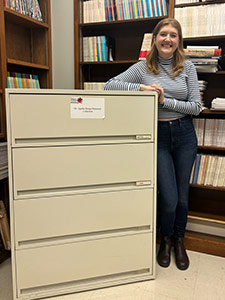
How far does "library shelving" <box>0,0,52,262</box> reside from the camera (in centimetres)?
191

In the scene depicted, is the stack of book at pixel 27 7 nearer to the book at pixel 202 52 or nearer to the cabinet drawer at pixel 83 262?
the book at pixel 202 52

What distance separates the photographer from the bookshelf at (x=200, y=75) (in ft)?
6.13

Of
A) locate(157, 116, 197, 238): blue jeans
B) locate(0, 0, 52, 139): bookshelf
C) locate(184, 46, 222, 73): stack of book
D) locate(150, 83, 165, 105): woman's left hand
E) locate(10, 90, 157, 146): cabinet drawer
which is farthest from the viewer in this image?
locate(0, 0, 52, 139): bookshelf

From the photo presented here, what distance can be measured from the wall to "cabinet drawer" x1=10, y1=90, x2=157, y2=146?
1.15m

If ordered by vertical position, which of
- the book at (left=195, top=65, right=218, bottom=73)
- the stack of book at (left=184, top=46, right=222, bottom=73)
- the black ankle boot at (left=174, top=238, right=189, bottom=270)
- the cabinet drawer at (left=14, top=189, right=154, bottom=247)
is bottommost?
the black ankle boot at (left=174, top=238, right=189, bottom=270)

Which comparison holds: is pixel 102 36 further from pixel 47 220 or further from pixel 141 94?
pixel 47 220

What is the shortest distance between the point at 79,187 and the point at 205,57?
3.95 ft

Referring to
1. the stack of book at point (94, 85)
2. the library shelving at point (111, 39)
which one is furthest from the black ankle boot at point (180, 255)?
the library shelving at point (111, 39)

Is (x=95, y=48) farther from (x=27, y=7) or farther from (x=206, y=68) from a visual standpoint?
(x=206, y=68)

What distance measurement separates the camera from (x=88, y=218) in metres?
1.40

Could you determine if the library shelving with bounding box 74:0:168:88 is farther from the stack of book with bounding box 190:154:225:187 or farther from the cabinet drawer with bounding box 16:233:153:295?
the cabinet drawer with bounding box 16:233:153:295

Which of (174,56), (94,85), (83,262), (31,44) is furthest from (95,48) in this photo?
(83,262)

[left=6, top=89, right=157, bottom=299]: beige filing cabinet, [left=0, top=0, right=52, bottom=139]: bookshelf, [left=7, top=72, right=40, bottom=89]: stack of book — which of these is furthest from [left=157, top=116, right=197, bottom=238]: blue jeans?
[left=0, top=0, right=52, bottom=139]: bookshelf

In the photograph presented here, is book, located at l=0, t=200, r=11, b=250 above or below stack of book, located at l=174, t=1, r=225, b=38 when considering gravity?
below
